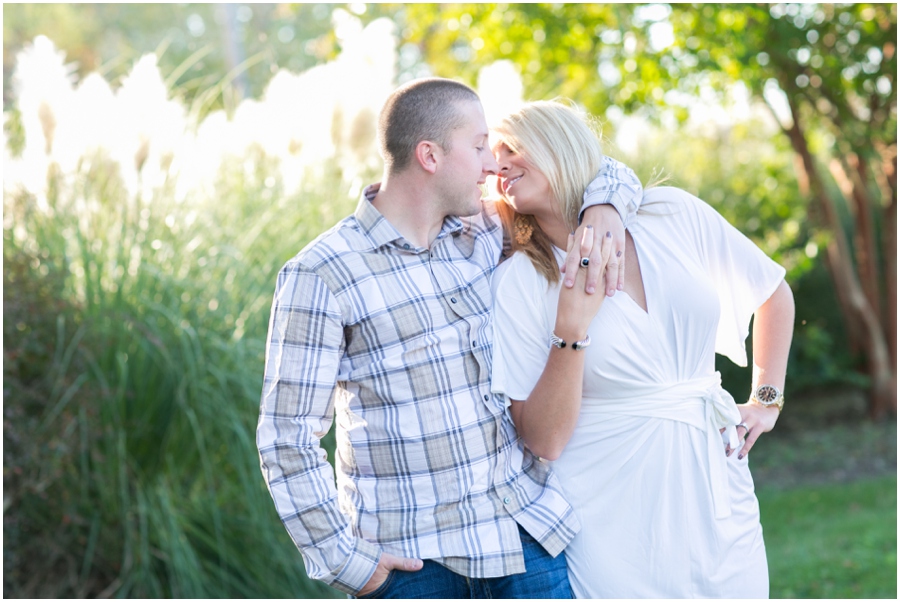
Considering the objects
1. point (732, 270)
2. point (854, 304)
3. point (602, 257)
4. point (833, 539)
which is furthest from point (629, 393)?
point (854, 304)

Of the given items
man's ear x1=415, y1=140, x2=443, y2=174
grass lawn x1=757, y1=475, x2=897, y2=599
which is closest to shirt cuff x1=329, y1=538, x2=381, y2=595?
man's ear x1=415, y1=140, x2=443, y2=174

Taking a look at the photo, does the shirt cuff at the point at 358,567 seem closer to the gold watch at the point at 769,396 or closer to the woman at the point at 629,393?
the woman at the point at 629,393

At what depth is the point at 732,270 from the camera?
245cm

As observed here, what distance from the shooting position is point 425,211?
2291mm

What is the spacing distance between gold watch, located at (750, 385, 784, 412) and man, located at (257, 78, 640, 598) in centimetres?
70

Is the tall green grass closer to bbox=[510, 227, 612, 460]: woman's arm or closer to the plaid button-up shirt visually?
the plaid button-up shirt

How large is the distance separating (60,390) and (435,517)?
7.71 ft

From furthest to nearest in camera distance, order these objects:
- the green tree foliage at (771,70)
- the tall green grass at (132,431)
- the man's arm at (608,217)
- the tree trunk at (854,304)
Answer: the tree trunk at (854,304) < the green tree foliage at (771,70) < the tall green grass at (132,431) < the man's arm at (608,217)

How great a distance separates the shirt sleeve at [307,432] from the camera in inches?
80.5

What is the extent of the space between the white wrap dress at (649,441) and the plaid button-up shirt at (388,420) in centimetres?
8

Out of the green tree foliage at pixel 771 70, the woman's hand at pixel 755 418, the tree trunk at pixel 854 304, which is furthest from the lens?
the tree trunk at pixel 854 304

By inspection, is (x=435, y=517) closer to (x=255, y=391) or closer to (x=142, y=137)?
(x=255, y=391)

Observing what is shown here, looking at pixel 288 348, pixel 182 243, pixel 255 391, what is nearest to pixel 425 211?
pixel 288 348

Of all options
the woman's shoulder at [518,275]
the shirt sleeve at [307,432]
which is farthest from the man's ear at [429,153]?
the shirt sleeve at [307,432]
